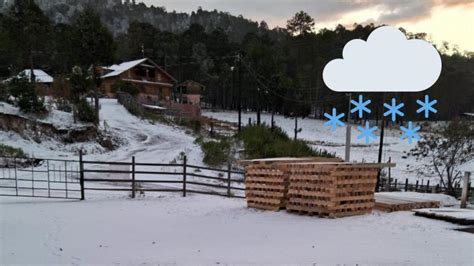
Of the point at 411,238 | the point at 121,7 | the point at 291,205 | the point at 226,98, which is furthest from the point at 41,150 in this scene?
the point at 121,7

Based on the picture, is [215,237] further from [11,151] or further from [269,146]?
[11,151]

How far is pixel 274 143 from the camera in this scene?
20.5m

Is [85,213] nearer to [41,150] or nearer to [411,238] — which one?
[411,238]

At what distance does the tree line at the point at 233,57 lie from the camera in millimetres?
29327

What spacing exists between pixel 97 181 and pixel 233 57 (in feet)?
120

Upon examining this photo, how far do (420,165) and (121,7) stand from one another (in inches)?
7547

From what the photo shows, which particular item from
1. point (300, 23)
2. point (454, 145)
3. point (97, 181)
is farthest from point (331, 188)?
point (300, 23)

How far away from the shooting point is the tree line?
29327 mm

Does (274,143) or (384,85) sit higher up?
(384,85)

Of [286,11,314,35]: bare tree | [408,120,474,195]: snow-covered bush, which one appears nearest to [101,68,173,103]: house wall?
[286,11,314,35]: bare tree

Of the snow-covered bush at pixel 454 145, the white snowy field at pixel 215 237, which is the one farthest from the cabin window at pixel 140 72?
the white snowy field at pixel 215 237

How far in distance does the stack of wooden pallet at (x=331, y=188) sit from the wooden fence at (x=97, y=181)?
10.5 feet

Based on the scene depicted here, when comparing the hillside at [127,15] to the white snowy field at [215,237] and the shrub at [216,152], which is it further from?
the white snowy field at [215,237]

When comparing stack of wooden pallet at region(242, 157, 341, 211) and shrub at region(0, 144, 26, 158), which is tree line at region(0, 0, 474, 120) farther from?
shrub at region(0, 144, 26, 158)
